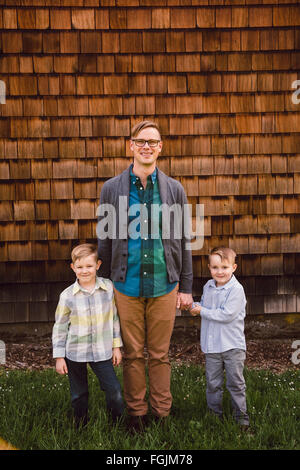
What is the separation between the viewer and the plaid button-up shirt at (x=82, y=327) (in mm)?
2666

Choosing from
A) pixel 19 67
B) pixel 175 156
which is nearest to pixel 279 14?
pixel 175 156

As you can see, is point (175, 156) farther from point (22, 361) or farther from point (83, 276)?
point (22, 361)

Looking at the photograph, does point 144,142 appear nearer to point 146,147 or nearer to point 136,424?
point 146,147

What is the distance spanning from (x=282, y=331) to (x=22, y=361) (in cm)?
270

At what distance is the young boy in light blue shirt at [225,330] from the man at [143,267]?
24 cm

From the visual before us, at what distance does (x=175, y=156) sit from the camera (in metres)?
4.48

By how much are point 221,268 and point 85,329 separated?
892 mm

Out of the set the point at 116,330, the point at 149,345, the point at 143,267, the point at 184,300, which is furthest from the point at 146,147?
the point at 149,345

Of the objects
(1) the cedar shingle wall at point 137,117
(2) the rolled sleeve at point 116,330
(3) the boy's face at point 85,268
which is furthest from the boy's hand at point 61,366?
(1) the cedar shingle wall at point 137,117

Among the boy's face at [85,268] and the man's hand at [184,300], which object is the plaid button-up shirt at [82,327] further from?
the man's hand at [184,300]

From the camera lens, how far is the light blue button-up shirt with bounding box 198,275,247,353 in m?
2.74

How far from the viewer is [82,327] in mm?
2668
